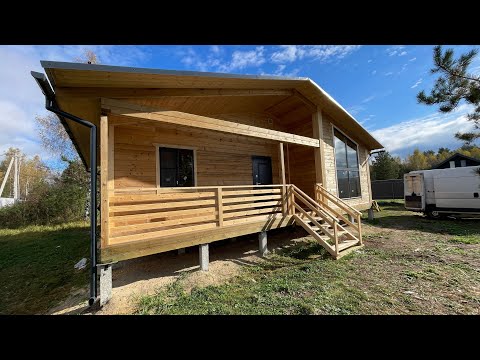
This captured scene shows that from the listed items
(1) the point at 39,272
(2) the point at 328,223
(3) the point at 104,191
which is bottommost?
(1) the point at 39,272

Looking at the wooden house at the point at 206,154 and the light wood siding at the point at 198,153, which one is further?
the light wood siding at the point at 198,153

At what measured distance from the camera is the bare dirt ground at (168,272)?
14.3 feet

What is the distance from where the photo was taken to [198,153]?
7836 millimetres

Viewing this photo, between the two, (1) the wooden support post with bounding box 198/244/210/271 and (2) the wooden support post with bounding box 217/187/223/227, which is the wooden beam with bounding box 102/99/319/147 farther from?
(1) the wooden support post with bounding box 198/244/210/271

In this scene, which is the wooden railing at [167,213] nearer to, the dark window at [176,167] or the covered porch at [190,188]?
the covered porch at [190,188]

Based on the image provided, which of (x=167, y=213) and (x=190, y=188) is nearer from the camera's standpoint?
(x=167, y=213)

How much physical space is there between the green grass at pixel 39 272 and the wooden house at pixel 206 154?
1963mm

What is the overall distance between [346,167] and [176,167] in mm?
7249

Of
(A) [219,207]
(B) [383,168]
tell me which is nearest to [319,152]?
(A) [219,207]

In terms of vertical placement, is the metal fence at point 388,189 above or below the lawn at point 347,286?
above

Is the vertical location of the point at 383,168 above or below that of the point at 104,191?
above

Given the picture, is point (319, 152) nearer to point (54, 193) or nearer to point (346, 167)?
point (346, 167)

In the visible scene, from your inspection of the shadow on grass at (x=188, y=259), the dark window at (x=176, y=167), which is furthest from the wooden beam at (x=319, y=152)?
the dark window at (x=176, y=167)
